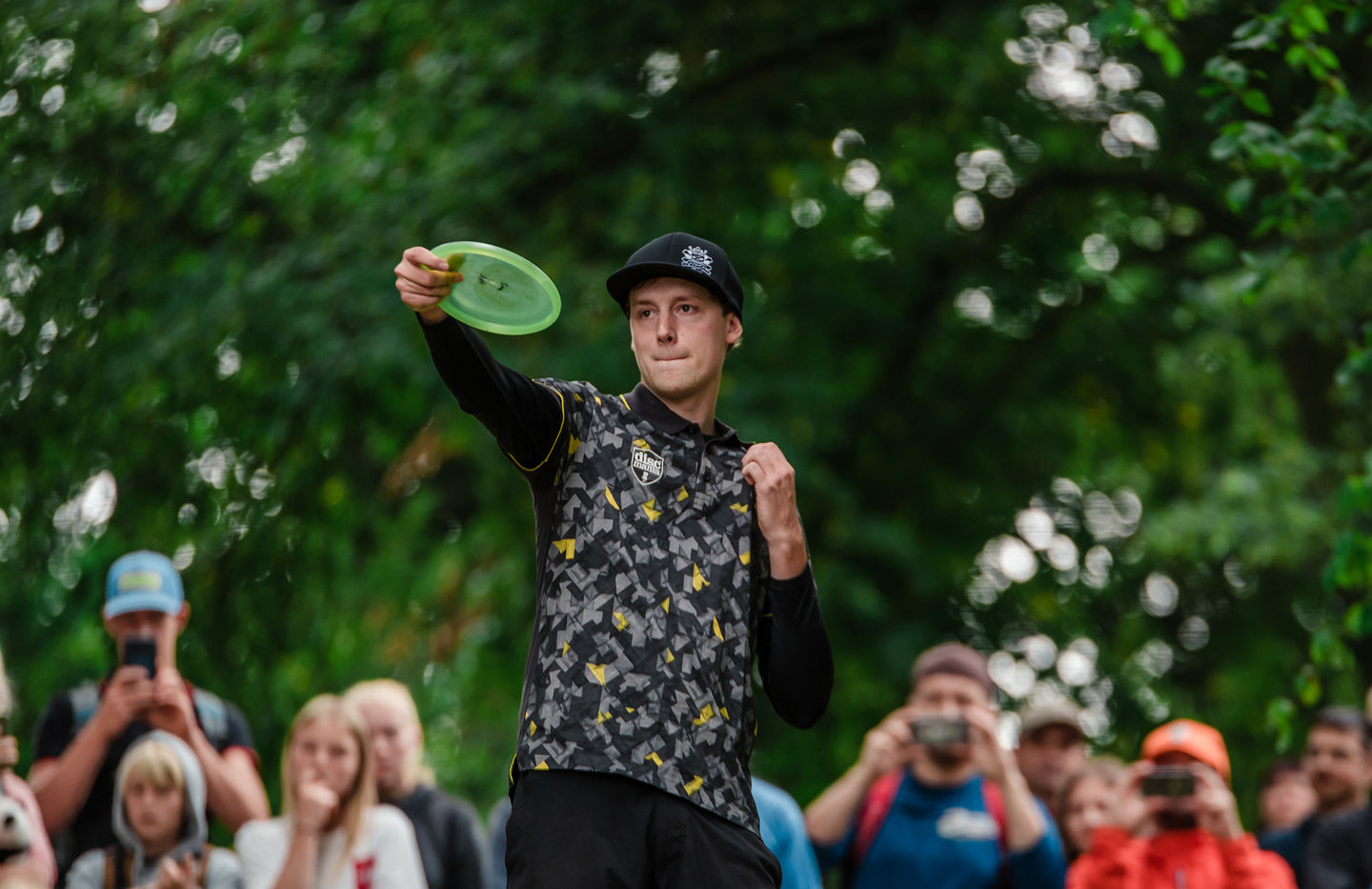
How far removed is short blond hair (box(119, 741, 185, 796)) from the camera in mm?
5707

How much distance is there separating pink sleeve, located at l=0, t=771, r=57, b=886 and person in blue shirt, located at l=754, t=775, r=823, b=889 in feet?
7.23

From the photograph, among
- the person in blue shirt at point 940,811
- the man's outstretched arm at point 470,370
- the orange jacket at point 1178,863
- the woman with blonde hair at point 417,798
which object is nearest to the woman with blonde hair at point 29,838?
the woman with blonde hair at point 417,798

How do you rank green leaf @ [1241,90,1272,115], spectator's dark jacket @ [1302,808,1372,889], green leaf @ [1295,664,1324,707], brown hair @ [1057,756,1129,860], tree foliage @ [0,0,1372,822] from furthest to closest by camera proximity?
tree foliage @ [0,0,1372,822] → brown hair @ [1057,756,1129,860] → spectator's dark jacket @ [1302,808,1372,889] → green leaf @ [1295,664,1324,707] → green leaf @ [1241,90,1272,115]

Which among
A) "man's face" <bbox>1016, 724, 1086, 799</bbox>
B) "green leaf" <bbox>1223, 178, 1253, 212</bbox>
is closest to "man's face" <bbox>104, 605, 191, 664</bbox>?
"man's face" <bbox>1016, 724, 1086, 799</bbox>

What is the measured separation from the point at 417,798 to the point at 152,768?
123cm

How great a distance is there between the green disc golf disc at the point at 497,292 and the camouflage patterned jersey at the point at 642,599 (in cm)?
15

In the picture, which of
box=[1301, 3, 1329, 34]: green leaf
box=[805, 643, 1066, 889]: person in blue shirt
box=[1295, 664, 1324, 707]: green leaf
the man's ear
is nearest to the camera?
the man's ear

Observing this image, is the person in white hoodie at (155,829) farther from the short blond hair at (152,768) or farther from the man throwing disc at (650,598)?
the man throwing disc at (650,598)

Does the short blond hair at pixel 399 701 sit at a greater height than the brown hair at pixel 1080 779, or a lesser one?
greater

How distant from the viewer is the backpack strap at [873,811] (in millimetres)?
5930

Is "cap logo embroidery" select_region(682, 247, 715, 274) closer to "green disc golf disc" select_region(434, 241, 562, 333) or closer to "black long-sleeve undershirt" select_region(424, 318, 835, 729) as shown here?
"green disc golf disc" select_region(434, 241, 562, 333)

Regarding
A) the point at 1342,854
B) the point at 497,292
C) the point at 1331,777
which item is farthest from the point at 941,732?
the point at 497,292

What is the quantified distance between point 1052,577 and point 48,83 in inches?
269

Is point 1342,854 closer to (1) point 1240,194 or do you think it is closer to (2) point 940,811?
(2) point 940,811
